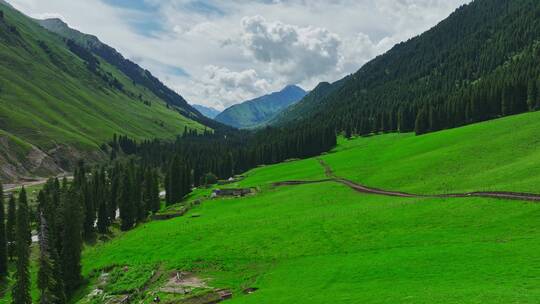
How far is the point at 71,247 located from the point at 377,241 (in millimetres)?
44621

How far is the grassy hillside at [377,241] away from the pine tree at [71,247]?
2.37 m

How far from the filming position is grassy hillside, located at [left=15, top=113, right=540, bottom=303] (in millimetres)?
34500

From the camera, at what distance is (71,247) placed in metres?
63.0

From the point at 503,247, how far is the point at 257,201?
58649 millimetres

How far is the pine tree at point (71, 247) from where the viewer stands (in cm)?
6092

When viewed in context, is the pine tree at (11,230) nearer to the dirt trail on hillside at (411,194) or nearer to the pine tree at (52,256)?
the pine tree at (52,256)

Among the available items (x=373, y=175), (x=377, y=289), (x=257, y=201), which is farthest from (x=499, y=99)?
(x=377, y=289)

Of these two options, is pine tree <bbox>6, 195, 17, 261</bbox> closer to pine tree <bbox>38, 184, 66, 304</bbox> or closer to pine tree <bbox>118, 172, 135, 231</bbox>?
pine tree <bbox>38, 184, 66, 304</bbox>

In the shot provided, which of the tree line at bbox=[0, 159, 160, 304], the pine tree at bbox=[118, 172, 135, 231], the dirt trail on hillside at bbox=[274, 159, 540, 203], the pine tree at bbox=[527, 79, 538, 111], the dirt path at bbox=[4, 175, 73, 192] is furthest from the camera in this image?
the dirt path at bbox=[4, 175, 73, 192]

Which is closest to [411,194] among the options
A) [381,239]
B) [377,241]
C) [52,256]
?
[381,239]

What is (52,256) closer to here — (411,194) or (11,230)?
(11,230)

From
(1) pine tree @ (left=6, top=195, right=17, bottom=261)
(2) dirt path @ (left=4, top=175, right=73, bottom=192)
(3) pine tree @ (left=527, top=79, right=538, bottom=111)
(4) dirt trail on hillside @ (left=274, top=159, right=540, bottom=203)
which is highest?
(3) pine tree @ (left=527, top=79, right=538, bottom=111)

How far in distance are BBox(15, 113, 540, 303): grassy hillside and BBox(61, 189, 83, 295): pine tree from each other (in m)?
2.37

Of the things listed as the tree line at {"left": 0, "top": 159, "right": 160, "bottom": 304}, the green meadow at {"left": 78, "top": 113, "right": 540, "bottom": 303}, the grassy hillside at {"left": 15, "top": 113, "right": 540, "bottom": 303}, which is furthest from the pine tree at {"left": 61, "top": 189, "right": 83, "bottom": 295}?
the green meadow at {"left": 78, "top": 113, "right": 540, "bottom": 303}
